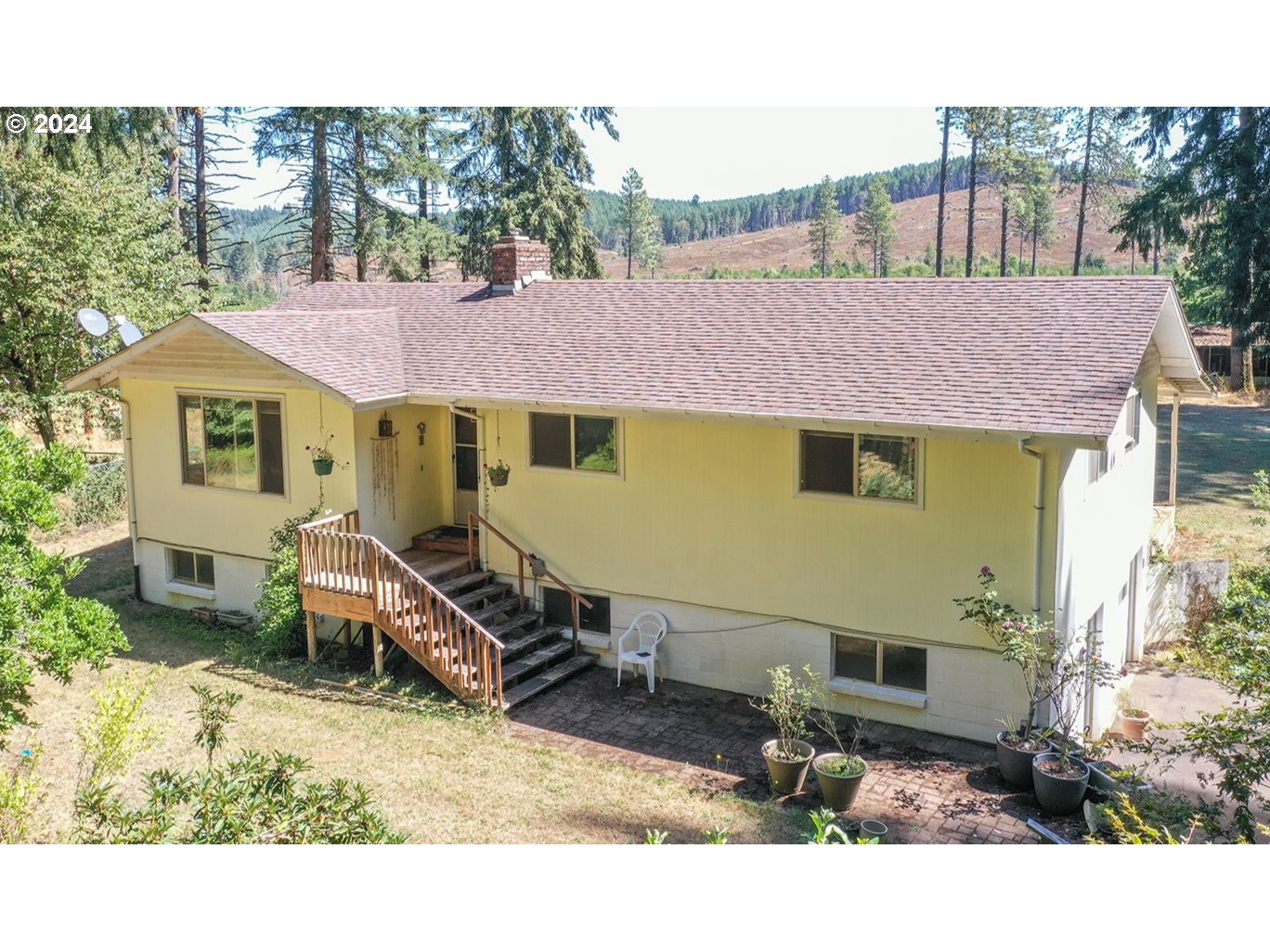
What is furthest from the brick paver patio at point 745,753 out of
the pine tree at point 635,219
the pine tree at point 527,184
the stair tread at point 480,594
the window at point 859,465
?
the pine tree at point 635,219

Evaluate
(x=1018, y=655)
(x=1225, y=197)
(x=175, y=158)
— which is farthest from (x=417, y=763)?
(x=1225, y=197)

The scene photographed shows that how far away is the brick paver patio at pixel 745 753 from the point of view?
29.8 feet

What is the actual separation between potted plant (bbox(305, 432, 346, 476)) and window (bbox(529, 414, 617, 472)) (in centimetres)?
258

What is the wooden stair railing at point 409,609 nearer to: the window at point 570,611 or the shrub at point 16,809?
the window at point 570,611

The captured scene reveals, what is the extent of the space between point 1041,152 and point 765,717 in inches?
1655

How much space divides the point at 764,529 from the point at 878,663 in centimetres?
190

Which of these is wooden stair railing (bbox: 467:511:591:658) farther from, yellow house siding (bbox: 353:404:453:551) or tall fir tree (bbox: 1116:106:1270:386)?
tall fir tree (bbox: 1116:106:1270:386)

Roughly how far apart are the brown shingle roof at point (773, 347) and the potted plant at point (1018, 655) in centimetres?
187

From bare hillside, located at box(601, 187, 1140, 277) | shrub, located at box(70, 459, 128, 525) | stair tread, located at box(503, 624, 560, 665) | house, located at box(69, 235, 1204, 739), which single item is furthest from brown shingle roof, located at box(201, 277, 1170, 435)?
bare hillside, located at box(601, 187, 1140, 277)

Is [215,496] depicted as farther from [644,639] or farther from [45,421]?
[45,421]

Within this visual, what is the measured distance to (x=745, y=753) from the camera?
1050 centimetres

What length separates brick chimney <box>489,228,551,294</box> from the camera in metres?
16.1
